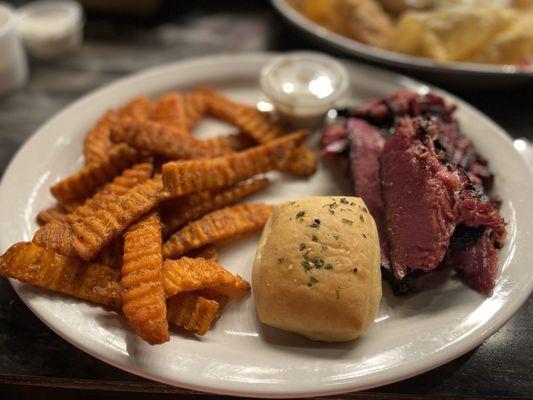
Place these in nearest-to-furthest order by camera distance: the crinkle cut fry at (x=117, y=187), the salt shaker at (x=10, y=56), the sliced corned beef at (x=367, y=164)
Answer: the crinkle cut fry at (x=117, y=187) → the sliced corned beef at (x=367, y=164) → the salt shaker at (x=10, y=56)

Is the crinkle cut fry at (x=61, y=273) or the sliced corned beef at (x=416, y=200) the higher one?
the sliced corned beef at (x=416, y=200)

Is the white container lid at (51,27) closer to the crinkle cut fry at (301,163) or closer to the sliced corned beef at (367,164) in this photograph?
the crinkle cut fry at (301,163)

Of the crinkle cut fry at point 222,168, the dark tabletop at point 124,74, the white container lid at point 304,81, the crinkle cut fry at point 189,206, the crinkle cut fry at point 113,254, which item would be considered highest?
the white container lid at point 304,81

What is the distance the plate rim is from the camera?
11.6 ft

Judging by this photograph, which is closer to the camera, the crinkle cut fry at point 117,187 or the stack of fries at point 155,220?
the stack of fries at point 155,220

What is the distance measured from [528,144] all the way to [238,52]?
8.12 feet

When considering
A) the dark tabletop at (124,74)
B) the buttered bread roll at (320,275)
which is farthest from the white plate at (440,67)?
the buttered bread roll at (320,275)

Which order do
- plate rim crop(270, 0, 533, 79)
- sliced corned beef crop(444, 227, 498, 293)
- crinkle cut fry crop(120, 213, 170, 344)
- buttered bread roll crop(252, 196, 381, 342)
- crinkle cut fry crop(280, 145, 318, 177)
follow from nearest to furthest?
crinkle cut fry crop(120, 213, 170, 344) → buttered bread roll crop(252, 196, 381, 342) → sliced corned beef crop(444, 227, 498, 293) → crinkle cut fry crop(280, 145, 318, 177) → plate rim crop(270, 0, 533, 79)

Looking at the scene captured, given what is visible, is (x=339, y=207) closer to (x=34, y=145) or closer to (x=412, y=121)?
(x=412, y=121)

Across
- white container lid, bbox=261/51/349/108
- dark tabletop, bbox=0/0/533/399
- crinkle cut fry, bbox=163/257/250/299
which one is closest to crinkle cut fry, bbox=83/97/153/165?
dark tabletop, bbox=0/0/533/399

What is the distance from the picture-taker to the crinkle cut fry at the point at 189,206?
2.47 m

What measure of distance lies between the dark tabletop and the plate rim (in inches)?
10.0

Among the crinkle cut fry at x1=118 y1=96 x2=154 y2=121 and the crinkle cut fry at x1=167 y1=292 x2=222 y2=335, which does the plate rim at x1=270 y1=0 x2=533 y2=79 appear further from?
the crinkle cut fry at x1=167 y1=292 x2=222 y2=335

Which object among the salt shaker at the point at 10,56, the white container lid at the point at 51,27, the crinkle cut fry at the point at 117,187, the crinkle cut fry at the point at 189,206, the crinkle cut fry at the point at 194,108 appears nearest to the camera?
the crinkle cut fry at the point at 117,187
